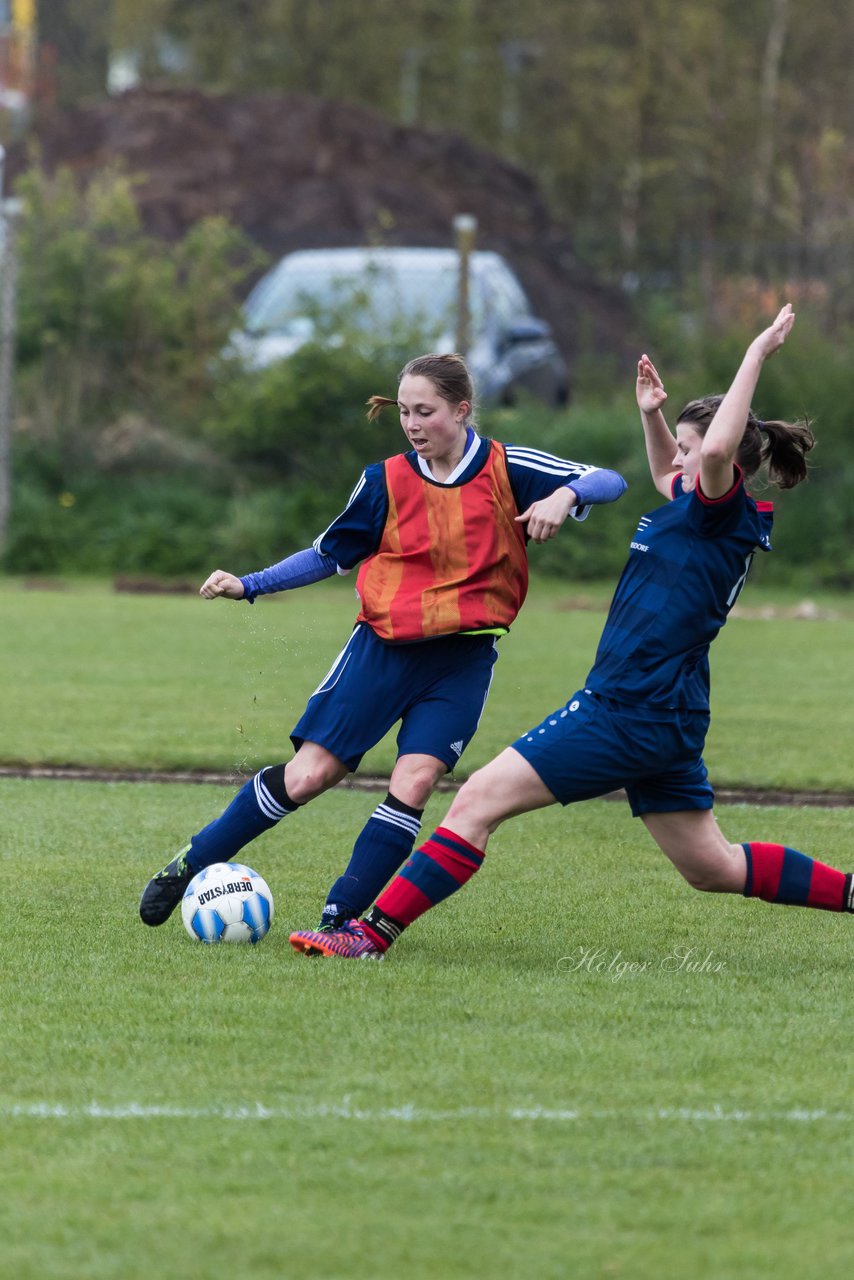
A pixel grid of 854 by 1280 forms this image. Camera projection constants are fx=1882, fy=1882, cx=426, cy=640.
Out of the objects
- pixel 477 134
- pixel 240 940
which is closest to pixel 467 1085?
pixel 240 940

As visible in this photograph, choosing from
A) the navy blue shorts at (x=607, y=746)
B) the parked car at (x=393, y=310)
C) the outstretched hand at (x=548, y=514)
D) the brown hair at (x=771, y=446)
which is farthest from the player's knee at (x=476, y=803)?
the parked car at (x=393, y=310)

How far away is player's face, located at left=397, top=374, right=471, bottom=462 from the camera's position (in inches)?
204

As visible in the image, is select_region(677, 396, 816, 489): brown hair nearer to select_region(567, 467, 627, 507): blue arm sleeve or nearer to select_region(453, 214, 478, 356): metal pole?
select_region(567, 467, 627, 507): blue arm sleeve

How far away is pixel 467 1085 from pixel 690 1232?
0.84m

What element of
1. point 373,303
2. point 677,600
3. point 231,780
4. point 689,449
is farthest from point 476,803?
point 373,303

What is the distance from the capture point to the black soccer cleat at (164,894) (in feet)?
17.7

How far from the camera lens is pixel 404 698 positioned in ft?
17.6

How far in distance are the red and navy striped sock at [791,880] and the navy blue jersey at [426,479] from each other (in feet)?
3.53

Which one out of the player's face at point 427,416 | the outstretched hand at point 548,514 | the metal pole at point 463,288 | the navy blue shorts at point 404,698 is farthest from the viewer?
the metal pole at point 463,288

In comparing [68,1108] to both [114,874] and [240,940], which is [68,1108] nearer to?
[240,940]

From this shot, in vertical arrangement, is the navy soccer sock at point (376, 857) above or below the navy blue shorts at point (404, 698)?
below

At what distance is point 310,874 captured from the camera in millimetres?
6297

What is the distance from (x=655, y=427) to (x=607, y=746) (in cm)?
100

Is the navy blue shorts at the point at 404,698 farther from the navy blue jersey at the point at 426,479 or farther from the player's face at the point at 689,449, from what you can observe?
the player's face at the point at 689,449
